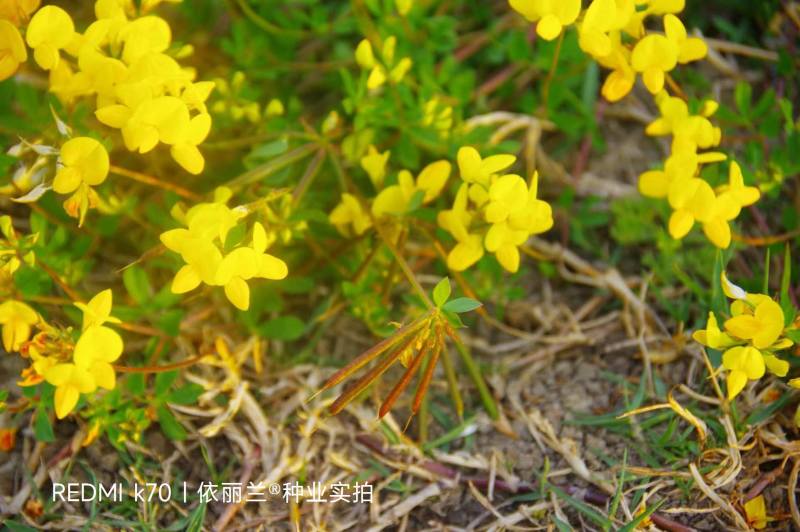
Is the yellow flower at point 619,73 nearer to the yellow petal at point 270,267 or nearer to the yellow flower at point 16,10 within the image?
the yellow petal at point 270,267

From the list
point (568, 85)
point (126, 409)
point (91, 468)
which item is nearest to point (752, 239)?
point (568, 85)

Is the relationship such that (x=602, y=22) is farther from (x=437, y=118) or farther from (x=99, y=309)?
(x=99, y=309)

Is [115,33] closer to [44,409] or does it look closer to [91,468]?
[44,409]

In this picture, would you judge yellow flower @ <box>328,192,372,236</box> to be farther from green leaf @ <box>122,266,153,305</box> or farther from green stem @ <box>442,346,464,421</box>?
green leaf @ <box>122,266,153,305</box>

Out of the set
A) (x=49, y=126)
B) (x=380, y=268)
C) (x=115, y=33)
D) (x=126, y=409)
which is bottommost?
(x=126, y=409)

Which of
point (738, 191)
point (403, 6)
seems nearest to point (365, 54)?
point (403, 6)

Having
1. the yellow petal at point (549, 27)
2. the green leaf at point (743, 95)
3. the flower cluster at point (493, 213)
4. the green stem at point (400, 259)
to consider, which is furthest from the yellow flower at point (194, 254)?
the green leaf at point (743, 95)
